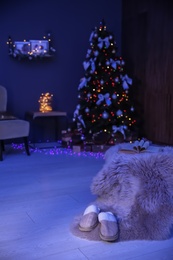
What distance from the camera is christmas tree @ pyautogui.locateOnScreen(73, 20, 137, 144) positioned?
4.32 metres

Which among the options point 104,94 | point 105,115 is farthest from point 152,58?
point 105,115

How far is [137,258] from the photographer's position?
1.55 metres

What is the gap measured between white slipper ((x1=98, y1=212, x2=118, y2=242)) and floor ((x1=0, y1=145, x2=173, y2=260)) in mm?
41

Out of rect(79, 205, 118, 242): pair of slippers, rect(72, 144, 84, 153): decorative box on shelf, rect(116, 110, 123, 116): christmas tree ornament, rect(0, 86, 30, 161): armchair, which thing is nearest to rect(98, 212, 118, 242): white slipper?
rect(79, 205, 118, 242): pair of slippers

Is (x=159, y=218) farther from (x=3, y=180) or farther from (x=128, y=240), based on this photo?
(x=3, y=180)

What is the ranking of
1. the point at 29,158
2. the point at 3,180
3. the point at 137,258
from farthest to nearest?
the point at 29,158 → the point at 3,180 → the point at 137,258

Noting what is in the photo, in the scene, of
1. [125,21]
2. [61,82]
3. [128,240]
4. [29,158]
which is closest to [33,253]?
[128,240]

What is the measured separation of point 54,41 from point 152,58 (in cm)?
160

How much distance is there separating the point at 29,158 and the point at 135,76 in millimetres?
2368

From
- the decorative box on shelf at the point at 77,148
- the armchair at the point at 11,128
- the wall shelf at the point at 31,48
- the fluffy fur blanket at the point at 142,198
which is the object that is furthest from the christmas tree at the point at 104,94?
the fluffy fur blanket at the point at 142,198

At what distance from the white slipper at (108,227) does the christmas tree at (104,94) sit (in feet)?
8.24

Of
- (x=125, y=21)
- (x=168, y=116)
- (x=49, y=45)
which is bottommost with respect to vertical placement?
(x=168, y=116)

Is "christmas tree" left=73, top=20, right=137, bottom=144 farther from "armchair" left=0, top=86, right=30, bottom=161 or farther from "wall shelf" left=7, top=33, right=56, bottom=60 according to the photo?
"armchair" left=0, top=86, right=30, bottom=161

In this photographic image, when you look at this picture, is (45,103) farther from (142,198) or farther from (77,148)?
(142,198)
